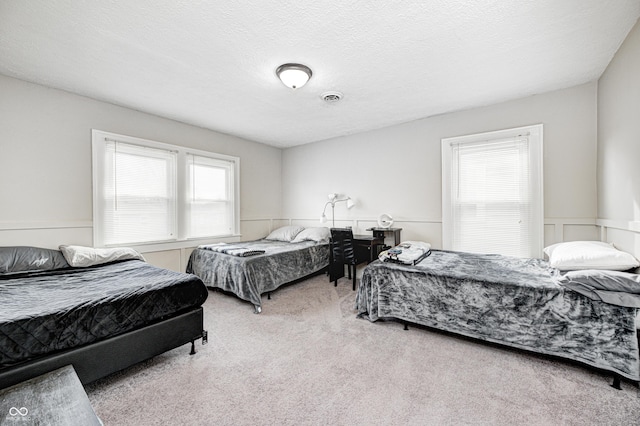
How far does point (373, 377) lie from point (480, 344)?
112cm

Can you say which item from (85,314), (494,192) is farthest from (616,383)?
(85,314)

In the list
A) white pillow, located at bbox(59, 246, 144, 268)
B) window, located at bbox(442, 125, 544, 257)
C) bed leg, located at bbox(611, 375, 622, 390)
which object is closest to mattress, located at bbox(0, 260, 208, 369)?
white pillow, located at bbox(59, 246, 144, 268)

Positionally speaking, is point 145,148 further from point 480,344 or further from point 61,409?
point 480,344

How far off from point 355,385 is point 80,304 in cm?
186

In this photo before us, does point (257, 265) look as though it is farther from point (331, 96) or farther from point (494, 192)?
point (494, 192)

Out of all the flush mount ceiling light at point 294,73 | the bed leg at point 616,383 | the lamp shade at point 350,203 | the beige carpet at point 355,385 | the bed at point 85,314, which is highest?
the flush mount ceiling light at point 294,73

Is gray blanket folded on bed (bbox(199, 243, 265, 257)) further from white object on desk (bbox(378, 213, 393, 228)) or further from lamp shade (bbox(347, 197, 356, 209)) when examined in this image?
white object on desk (bbox(378, 213, 393, 228))

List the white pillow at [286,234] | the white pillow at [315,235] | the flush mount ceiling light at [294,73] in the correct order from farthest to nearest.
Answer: the white pillow at [286,234] → the white pillow at [315,235] → the flush mount ceiling light at [294,73]

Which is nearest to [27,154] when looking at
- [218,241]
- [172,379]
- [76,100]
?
[76,100]

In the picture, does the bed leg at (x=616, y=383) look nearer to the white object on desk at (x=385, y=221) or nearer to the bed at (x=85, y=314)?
the white object on desk at (x=385, y=221)

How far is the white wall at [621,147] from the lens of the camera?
2082mm

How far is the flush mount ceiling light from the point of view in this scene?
244cm

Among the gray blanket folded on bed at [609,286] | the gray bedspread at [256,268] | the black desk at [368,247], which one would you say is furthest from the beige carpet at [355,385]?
the black desk at [368,247]

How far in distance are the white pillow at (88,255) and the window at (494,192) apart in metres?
4.10
